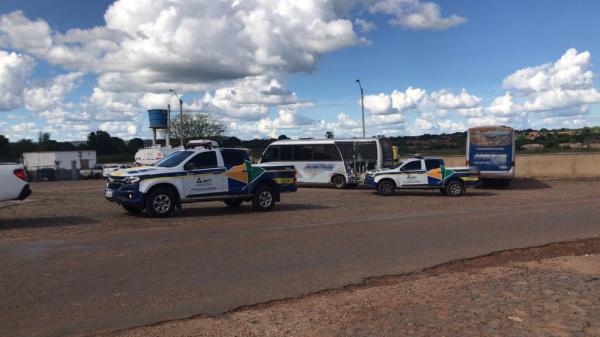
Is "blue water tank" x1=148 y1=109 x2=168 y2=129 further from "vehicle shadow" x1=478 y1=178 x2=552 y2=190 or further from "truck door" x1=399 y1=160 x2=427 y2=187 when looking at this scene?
"truck door" x1=399 y1=160 x2=427 y2=187

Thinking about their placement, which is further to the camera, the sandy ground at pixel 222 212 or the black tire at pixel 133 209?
the black tire at pixel 133 209

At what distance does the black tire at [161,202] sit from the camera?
14789 millimetres

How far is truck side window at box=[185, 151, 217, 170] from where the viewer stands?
51.4 feet

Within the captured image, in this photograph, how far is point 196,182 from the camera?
15656mm

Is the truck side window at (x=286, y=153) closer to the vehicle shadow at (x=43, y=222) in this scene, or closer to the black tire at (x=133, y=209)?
the black tire at (x=133, y=209)

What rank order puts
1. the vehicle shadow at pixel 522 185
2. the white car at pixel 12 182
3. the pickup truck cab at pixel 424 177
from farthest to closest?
the vehicle shadow at pixel 522 185, the pickup truck cab at pixel 424 177, the white car at pixel 12 182

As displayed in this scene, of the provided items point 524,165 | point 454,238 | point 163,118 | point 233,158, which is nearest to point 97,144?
point 163,118

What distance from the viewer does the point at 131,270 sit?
813 cm

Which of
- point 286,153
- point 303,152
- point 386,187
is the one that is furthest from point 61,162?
point 386,187

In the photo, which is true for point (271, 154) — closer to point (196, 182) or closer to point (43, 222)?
point (196, 182)

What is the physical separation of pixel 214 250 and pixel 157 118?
41.7 m

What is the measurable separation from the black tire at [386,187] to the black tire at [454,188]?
89.0 inches

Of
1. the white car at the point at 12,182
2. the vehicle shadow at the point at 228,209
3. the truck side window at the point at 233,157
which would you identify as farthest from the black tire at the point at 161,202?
the white car at the point at 12,182

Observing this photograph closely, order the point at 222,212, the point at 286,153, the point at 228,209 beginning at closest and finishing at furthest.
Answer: the point at 222,212
the point at 228,209
the point at 286,153
